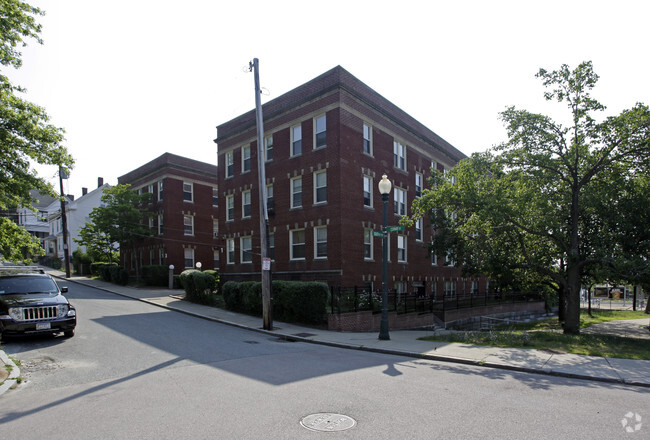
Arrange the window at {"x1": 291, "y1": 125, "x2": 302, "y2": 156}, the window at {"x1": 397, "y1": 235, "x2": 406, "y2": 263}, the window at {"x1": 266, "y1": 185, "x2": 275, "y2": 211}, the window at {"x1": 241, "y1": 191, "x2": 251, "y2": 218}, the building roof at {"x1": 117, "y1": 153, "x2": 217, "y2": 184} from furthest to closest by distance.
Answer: the building roof at {"x1": 117, "y1": 153, "x2": 217, "y2": 184}
the window at {"x1": 241, "y1": 191, "x2": 251, "y2": 218}
the window at {"x1": 397, "y1": 235, "x2": 406, "y2": 263}
the window at {"x1": 266, "y1": 185, "x2": 275, "y2": 211}
the window at {"x1": 291, "y1": 125, "x2": 302, "y2": 156}

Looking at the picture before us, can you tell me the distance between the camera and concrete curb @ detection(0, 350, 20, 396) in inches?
284

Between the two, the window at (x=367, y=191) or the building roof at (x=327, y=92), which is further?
the window at (x=367, y=191)

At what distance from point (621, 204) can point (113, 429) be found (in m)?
18.0

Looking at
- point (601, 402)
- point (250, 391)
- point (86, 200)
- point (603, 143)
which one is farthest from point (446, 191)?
point (86, 200)

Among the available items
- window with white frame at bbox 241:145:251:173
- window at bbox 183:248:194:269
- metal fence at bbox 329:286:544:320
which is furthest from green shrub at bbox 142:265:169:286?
metal fence at bbox 329:286:544:320

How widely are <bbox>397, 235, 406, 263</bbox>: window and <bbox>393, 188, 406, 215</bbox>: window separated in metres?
1.59

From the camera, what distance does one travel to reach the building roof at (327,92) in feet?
73.3

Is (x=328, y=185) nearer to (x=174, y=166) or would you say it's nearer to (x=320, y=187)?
(x=320, y=187)

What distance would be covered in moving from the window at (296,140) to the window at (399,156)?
612 centimetres

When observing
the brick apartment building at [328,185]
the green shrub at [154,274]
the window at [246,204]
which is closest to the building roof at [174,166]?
the green shrub at [154,274]

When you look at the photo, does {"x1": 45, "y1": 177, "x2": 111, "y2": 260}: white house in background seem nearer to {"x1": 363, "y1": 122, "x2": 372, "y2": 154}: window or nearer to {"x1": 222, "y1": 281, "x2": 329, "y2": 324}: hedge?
{"x1": 363, "y1": 122, "x2": 372, "y2": 154}: window

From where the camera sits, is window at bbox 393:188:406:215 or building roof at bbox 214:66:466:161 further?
window at bbox 393:188:406:215

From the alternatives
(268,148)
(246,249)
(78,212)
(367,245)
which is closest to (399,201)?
(367,245)

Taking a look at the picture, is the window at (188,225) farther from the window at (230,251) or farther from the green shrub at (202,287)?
the green shrub at (202,287)
